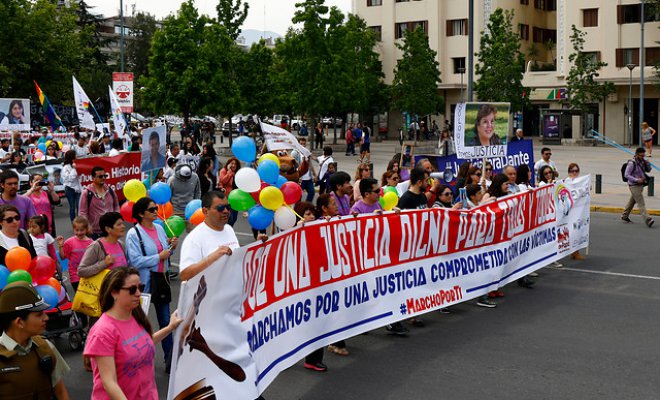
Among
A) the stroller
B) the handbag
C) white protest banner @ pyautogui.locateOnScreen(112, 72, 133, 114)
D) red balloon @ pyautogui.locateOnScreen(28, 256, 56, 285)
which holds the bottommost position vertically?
the stroller

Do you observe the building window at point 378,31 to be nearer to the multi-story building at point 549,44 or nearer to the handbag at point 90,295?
the multi-story building at point 549,44

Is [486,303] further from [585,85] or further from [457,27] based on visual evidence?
[457,27]

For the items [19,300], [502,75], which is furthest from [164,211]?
[502,75]

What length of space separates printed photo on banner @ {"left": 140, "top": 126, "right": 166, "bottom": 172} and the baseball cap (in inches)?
386

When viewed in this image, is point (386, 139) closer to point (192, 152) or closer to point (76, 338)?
point (192, 152)

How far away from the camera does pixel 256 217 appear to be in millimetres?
9078

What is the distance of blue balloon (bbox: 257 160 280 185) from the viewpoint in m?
9.73

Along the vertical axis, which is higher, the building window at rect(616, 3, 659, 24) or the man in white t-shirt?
the building window at rect(616, 3, 659, 24)

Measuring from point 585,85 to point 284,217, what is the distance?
147ft

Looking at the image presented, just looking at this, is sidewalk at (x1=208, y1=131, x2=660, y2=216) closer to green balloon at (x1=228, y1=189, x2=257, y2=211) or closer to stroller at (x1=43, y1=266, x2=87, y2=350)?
green balloon at (x1=228, y1=189, x2=257, y2=211)

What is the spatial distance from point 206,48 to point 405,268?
106 ft

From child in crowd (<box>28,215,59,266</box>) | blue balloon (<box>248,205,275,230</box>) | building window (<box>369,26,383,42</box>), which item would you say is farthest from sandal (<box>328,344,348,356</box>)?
building window (<box>369,26,383,42</box>)

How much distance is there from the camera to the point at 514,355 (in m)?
8.99

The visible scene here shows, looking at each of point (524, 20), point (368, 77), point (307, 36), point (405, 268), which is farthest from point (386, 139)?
point (405, 268)
